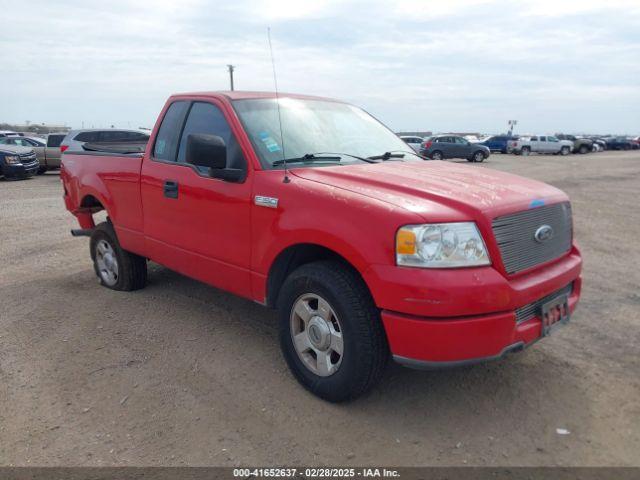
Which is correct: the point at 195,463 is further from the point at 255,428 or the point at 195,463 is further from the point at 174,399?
the point at 174,399

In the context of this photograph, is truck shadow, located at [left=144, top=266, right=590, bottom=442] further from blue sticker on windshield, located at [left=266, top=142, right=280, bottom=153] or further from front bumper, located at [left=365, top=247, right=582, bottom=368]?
blue sticker on windshield, located at [left=266, top=142, right=280, bottom=153]

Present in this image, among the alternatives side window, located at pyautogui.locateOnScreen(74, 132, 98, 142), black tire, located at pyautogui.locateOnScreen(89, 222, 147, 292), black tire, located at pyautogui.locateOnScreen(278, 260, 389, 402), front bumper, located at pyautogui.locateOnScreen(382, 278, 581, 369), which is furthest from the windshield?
side window, located at pyautogui.locateOnScreen(74, 132, 98, 142)

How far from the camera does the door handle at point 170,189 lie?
4.23 metres

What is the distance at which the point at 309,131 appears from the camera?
4.03 meters

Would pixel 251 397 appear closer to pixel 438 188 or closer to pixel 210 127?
pixel 438 188

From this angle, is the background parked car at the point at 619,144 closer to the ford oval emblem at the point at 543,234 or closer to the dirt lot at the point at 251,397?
the dirt lot at the point at 251,397

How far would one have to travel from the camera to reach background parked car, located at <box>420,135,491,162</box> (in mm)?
31953

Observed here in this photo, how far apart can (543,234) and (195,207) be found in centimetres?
251

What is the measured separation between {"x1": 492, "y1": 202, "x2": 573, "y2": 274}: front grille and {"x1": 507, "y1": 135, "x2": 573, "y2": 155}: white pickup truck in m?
40.1

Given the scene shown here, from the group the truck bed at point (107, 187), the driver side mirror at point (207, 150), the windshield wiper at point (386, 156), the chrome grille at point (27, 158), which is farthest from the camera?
the chrome grille at point (27, 158)

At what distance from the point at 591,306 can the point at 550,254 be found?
6.63 feet

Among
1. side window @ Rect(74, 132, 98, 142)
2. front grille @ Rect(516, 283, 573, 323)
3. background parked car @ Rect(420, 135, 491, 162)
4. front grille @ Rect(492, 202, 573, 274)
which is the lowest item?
background parked car @ Rect(420, 135, 491, 162)

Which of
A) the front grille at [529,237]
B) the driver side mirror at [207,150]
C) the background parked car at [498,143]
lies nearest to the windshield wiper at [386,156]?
the driver side mirror at [207,150]

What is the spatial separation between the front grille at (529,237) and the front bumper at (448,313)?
16 cm
